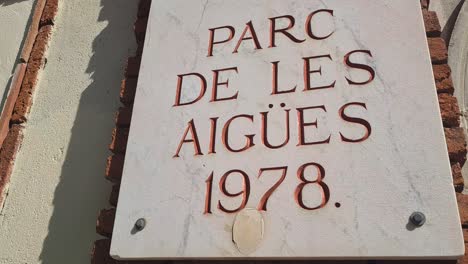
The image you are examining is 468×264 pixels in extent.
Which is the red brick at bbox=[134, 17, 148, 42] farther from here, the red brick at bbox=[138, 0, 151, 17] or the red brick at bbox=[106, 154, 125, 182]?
the red brick at bbox=[106, 154, 125, 182]

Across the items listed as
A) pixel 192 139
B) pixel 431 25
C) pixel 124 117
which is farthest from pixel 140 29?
pixel 431 25

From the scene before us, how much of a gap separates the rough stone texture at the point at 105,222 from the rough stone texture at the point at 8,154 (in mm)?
530

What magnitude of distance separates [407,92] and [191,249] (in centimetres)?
77

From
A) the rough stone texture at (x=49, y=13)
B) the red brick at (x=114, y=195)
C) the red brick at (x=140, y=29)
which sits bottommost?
the red brick at (x=114, y=195)

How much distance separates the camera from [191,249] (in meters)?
1.43

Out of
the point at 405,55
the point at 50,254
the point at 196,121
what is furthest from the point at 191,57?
the point at 50,254

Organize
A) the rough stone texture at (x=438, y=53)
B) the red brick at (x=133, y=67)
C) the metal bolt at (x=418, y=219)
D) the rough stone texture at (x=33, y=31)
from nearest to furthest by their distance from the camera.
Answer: the metal bolt at (x=418, y=219) < the rough stone texture at (x=438, y=53) < the red brick at (x=133, y=67) < the rough stone texture at (x=33, y=31)

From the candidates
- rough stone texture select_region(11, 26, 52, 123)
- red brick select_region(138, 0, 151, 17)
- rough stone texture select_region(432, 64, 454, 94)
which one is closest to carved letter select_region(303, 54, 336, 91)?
rough stone texture select_region(432, 64, 454, 94)

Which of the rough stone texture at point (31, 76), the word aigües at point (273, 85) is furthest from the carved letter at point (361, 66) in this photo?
the rough stone texture at point (31, 76)

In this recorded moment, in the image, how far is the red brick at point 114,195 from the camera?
169cm

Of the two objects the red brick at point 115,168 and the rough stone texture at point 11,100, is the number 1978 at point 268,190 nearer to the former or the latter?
the red brick at point 115,168

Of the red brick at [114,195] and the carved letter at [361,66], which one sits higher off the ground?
the carved letter at [361,66]

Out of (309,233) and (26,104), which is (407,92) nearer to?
(309,233)

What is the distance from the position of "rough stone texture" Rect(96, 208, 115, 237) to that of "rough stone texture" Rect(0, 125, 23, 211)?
20.9 inches
